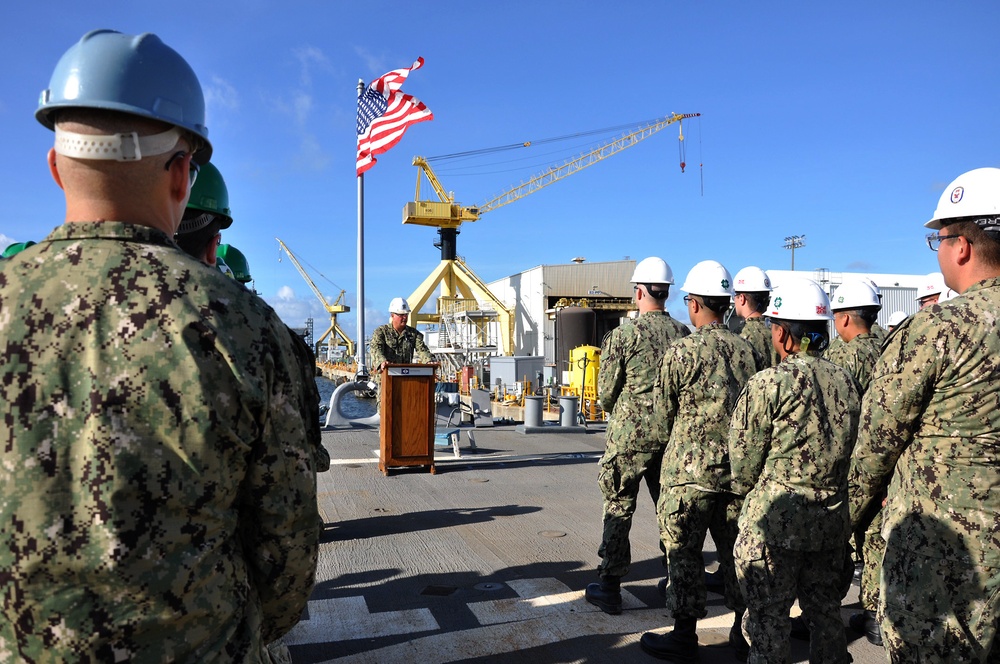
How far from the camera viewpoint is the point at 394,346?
9.50 meters

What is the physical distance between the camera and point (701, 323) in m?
4.29

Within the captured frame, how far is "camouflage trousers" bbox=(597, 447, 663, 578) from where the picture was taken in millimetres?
4293

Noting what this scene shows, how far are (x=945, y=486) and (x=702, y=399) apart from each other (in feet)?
5.25

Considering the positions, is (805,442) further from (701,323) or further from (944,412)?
(701,323)

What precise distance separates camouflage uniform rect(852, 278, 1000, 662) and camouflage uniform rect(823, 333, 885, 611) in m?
0.22

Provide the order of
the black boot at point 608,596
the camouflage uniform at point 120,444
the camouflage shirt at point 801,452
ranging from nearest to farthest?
the camouflage uniform at point 120,444 → the camouflage shirt at point 801,452 → the black boot at point 608,596

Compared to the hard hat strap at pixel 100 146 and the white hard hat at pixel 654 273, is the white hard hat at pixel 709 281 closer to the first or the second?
the white hard hat at pixel 654 273

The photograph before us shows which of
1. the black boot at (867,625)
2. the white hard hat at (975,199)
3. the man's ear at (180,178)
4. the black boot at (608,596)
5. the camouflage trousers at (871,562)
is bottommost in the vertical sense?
the black boot at (867,625)

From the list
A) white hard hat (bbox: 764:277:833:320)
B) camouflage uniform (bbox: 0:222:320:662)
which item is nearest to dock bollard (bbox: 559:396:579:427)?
white hard hat (bbox: 764:277:833:320)

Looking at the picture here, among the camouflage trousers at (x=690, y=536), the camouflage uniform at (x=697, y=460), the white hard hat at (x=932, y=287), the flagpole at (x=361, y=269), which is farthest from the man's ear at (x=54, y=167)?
the flagpole at (x=361, y=269)

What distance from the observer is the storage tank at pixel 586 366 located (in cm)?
2109

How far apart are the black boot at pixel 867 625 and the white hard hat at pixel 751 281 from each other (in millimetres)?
2564

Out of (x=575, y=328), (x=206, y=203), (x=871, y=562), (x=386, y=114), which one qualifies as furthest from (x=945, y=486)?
(x=575, y=328)

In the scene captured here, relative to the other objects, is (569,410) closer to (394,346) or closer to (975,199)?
(394,346)
